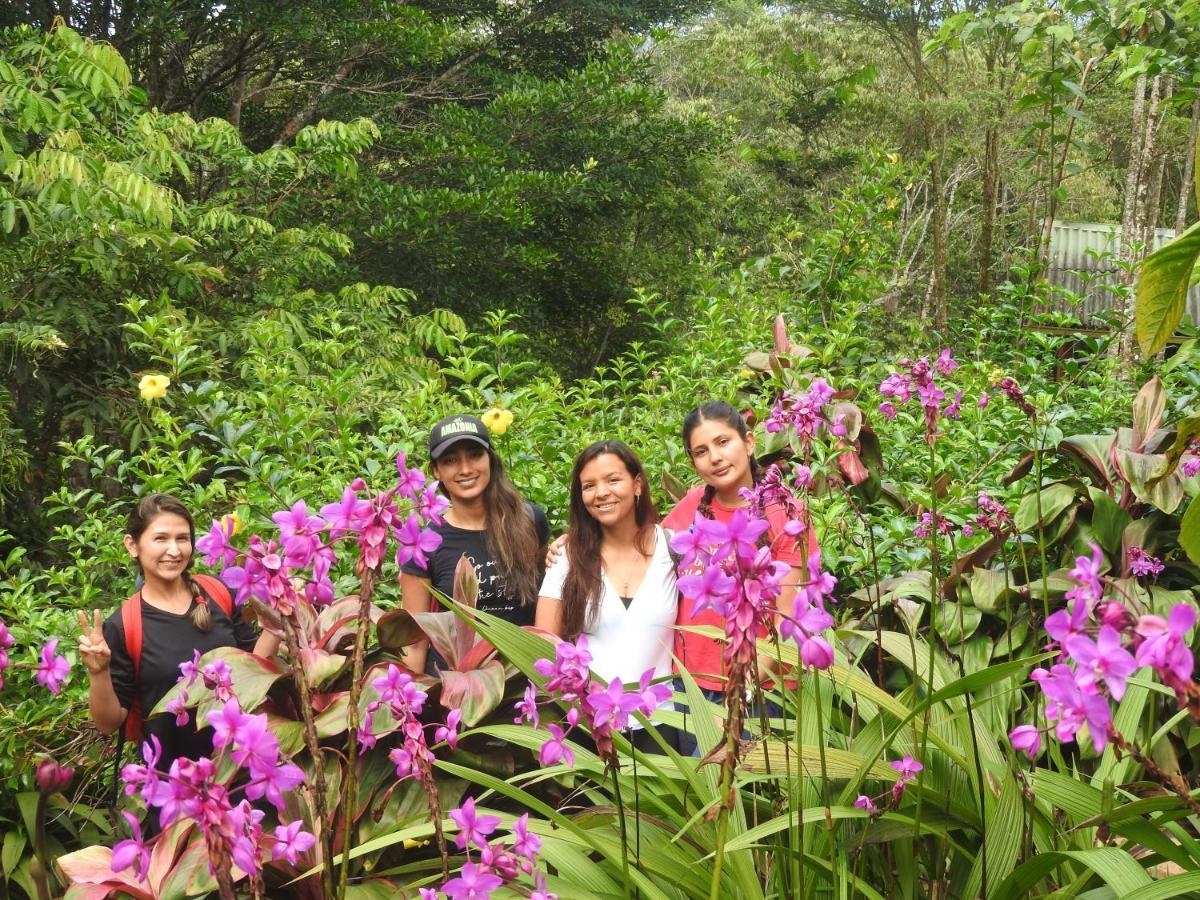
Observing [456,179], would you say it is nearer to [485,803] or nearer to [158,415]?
[158,415]

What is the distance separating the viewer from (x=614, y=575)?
9.46ft

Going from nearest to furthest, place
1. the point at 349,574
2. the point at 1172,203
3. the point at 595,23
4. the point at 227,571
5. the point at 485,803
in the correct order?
the point at 227,571 → the point at 485,803 → the point at 349,574 → the point at 595,23 → the point at 1172,203

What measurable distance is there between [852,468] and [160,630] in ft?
6.85

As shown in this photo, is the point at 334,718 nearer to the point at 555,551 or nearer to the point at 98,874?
the point at 98,874

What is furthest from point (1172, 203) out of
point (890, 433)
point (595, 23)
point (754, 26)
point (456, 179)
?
point (890, 433)

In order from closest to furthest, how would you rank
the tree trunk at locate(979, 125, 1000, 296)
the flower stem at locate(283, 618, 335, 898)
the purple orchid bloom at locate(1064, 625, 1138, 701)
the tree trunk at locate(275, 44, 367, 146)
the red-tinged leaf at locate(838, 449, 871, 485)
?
the purple orchid bloom at locate(1064, 625, 1138, 701)
the flower stem at locate(283, 618, 335, 898)
the red-tinged leaf at locate(838, 449, 871, 485)
the tree trunk at locate(275, 44, 367, 146)
the tree trunk at locate(979, 125, 1000, 296)

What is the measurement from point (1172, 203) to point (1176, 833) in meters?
31.1

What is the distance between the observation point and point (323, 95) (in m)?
12.3

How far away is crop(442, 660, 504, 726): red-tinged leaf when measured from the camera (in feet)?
7.39

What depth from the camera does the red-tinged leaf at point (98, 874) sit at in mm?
2105

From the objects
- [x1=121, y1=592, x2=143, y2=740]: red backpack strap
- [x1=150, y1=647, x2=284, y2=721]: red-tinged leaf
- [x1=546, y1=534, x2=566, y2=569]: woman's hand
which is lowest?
[x1=121, y1=592, x2=143, y2=740]: red backpack strap

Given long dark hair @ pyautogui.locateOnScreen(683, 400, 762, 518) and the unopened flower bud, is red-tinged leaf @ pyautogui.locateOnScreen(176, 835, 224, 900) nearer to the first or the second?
the unopened flower bud

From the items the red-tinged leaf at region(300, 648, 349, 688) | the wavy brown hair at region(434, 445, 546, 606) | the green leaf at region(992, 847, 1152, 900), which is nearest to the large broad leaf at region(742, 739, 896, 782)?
the green leaf at region(992, 847, 1152, 900)

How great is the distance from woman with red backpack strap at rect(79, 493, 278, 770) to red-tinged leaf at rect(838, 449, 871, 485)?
1.86m
